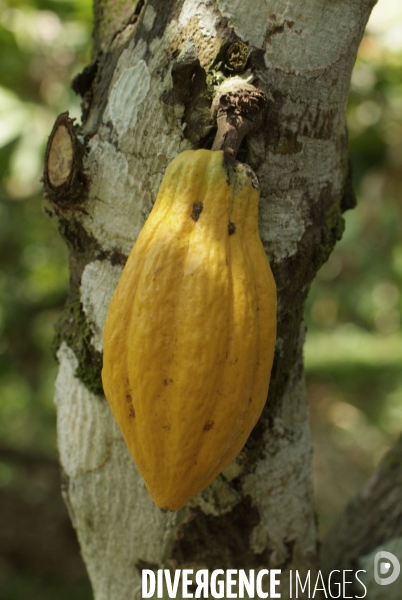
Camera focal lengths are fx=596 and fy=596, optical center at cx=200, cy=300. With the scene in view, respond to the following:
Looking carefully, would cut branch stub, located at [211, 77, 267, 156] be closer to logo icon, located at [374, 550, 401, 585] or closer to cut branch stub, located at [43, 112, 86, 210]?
cut branch stub, located at [43, 112, 86, 210]

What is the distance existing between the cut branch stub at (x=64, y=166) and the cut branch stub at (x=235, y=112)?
236mm

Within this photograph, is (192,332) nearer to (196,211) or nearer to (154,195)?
(196,211)

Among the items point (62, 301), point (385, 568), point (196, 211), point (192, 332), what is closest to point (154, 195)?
point (196, 211)

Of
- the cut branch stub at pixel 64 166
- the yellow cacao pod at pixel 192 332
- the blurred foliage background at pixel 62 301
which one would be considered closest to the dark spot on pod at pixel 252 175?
the yellow cacao pod at pixel 192 332

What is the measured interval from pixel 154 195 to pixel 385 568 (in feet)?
3.13

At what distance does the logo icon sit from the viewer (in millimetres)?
1288

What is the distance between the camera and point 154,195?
3.20 feet

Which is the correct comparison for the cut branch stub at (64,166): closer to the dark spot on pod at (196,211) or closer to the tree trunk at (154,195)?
the tree trunk at (154,195)

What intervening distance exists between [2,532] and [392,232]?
3.88 meters

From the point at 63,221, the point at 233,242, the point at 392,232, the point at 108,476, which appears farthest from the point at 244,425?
the point at 392,232

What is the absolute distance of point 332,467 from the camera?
14.2ft

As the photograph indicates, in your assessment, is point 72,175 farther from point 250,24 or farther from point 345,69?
point 345,69

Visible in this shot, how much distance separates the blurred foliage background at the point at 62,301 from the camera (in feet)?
8.50

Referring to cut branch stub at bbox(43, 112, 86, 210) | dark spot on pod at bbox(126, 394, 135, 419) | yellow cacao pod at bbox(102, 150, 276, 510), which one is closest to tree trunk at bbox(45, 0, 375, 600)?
cut branch stub at bbox(43, 112, 86, 210)
